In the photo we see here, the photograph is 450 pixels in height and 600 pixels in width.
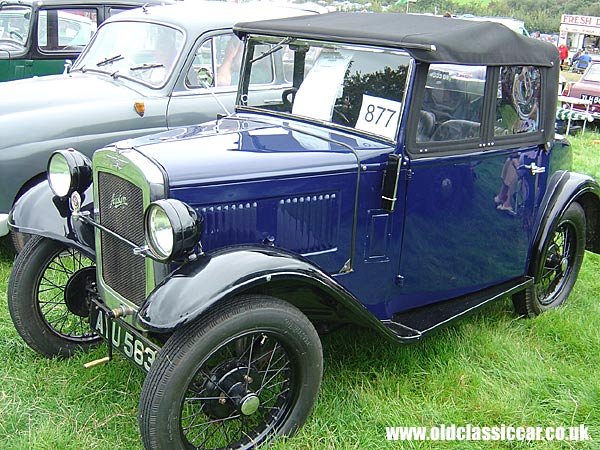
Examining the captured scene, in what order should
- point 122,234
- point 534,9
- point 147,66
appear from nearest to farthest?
point 122,234 → point 147,66 → point 534,9

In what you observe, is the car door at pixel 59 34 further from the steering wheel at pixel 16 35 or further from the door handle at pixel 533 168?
the door handle at pixel 533 168

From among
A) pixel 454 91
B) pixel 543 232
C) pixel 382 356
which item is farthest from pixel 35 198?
pixel 543 232

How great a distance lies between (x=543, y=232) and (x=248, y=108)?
6.47ft

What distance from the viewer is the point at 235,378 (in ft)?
8.44

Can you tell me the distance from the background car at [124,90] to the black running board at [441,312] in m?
2.40

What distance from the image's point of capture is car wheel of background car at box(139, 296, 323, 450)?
2.32 m

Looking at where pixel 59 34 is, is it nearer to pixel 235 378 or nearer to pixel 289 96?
pixel 289 96

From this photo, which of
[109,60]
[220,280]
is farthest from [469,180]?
[109,60]

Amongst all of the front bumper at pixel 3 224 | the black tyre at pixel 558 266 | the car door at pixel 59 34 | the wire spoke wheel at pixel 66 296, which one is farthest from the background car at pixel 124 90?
the black tyre at pixel 558 266

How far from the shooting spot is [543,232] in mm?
3895

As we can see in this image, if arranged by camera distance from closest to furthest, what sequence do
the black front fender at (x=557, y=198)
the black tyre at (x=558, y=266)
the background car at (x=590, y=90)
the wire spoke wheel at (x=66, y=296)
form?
the wire spoke wheel at (x=66, y=296)
the black front fender at (x=557, y=198)
the black tyre at (x=558, y=266)
the background car at (x=590, y=90)

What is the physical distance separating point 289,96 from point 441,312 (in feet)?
4.74

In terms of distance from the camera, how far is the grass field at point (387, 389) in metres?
2.84

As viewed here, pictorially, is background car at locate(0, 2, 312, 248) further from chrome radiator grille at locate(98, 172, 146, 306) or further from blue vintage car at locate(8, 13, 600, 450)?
chrome radiator grille at locate(98, 172, 146, 306)
